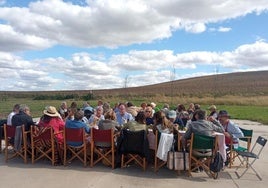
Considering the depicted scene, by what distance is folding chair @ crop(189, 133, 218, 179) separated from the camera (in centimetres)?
650

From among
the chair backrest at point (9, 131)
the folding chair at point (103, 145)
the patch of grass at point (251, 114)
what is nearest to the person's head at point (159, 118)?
the folding chair at point (103, 145)

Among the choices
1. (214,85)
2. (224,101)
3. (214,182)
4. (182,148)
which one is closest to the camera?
(214,182)

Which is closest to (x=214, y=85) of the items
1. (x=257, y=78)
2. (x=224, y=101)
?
(x=257, y=78)

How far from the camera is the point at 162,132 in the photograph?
6.78 m

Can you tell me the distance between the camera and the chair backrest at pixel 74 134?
7094 millimetres

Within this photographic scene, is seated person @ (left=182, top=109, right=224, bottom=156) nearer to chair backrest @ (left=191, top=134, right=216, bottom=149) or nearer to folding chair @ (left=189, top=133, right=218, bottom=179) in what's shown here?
folding chair @ (left=189, top=133, right=218, bottom=179)

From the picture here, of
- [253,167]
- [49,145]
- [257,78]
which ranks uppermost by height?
[257,78]

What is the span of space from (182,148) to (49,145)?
2802 millimetres

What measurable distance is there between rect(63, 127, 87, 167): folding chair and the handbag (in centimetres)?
179

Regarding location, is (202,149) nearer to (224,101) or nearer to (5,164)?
(5,164)

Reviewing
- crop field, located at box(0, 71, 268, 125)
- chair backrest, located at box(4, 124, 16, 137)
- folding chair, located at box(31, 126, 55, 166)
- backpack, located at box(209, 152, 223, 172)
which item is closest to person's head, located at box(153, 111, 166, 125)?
backpack, located at box(209, 152, 223, 172)

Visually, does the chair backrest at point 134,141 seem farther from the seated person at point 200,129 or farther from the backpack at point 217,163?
the backpack at point 217,163

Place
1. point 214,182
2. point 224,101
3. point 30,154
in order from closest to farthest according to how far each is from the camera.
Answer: point 214,182, point 30,154, point 224,101

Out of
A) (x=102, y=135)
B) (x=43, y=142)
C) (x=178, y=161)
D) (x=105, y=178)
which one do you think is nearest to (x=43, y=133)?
(x=43, y=142)
